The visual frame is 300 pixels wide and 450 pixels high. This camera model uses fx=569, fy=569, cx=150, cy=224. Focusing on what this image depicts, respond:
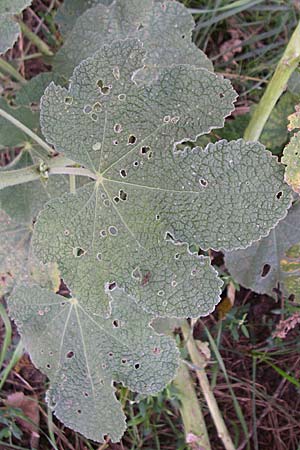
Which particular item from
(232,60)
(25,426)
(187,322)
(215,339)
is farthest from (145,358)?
(232,60)

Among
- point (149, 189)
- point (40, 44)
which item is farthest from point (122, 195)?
point (40, 44)

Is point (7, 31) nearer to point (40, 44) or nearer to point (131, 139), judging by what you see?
point (131, 139)

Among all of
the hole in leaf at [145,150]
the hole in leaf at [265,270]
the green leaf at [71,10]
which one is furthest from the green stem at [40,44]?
the hole in leaf at [265,270]

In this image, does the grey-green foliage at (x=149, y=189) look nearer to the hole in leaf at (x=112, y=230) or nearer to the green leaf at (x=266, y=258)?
the hole in leaf at (x=112, y=230)

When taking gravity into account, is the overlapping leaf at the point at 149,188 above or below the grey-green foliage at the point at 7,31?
below

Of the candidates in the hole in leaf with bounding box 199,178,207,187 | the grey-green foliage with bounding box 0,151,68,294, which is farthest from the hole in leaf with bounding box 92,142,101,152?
the grey-green foliage with bounding box 0,151,68,294

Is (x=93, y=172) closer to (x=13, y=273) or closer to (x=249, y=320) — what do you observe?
(x=13, y=273)
